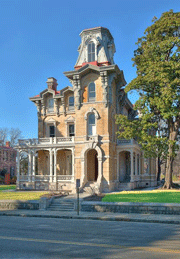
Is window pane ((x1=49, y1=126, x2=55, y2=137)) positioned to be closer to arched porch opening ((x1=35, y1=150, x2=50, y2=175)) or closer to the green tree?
arched porch opening ((x1=35, y1=150, x2=50, y2=175))

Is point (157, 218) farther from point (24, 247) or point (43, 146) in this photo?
point (43, 146)

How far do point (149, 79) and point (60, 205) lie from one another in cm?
1416

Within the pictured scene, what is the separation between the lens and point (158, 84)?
28.1 metres

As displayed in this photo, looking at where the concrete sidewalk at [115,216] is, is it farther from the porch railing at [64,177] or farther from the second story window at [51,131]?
the second story window at [51,131]

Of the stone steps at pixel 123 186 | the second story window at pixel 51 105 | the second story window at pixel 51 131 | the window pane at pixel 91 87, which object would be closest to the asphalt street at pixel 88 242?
the stone steps at pixel 123 186

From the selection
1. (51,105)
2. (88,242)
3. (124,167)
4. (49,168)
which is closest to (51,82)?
(51,105)

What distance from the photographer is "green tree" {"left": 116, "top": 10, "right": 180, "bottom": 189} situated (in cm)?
2678

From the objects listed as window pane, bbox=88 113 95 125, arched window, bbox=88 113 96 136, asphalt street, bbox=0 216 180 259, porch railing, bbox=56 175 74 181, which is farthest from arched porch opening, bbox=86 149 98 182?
asphalt street, bbox=0 216 180 259

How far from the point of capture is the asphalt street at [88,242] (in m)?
8.74

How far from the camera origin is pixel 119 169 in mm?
35281

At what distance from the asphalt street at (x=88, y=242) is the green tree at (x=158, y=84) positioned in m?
14.9

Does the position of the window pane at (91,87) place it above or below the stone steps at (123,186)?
above

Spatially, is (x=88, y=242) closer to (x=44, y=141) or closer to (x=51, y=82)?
(x=44, y=141)

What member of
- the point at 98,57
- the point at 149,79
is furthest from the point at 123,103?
the point at 149,79
